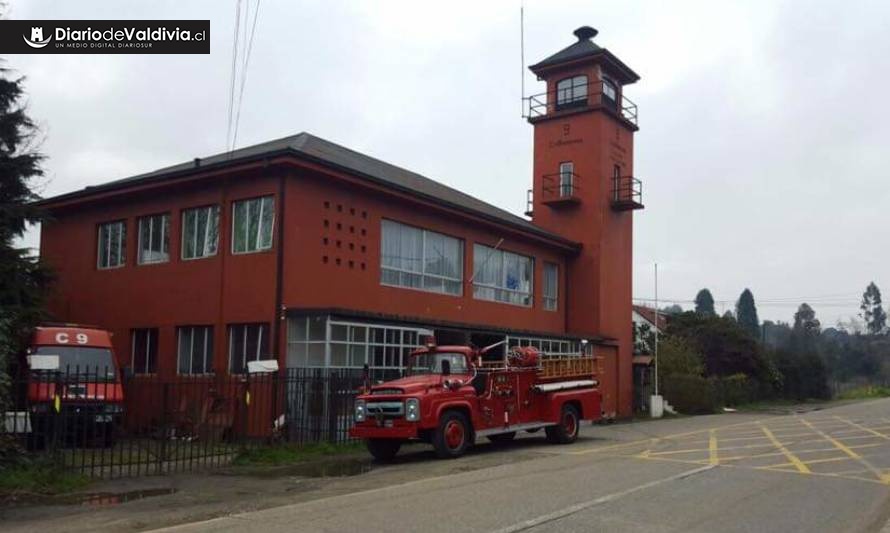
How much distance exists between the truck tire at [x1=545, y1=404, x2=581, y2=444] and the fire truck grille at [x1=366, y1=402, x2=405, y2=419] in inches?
185

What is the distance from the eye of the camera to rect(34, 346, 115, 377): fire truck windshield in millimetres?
18672

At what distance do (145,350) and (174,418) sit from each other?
17.9 ft

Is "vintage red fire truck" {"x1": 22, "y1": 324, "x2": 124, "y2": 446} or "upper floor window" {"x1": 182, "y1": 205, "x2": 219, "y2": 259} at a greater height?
"upper floor window" {"x1": 182, "y1": 205, "x2": 219, "y2": 259}

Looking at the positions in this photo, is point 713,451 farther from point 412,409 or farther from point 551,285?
point 551,285

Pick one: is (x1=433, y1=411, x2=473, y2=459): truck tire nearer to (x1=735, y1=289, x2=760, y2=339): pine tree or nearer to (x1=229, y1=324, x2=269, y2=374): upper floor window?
(x1=229, y1=324, x2=269, y2=374): upper floor window

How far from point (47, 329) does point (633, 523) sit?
15.1 meters

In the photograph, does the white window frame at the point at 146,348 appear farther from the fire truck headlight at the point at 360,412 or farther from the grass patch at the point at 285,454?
the fire truck headlight at the point at 360,412

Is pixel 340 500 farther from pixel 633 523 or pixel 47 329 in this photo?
pixel 47 329

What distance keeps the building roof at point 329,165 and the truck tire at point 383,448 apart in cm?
801

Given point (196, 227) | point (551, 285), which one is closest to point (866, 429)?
point (551, 285)

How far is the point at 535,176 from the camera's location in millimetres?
36281

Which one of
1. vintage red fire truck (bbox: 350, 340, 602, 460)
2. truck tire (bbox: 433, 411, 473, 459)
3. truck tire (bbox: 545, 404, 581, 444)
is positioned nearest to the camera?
vintage red fire truck (bbox: 350, 340, 602, 460)

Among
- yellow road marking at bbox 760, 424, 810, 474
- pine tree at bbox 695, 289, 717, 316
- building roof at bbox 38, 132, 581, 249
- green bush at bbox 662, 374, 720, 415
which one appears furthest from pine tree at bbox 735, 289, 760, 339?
yellow road marking at bbox 760, 424, 810, 474

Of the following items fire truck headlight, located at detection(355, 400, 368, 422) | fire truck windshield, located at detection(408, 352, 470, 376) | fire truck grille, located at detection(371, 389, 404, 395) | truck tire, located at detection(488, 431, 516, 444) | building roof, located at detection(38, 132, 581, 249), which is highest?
building roof, located at detection(38, 132, 581, 249)
